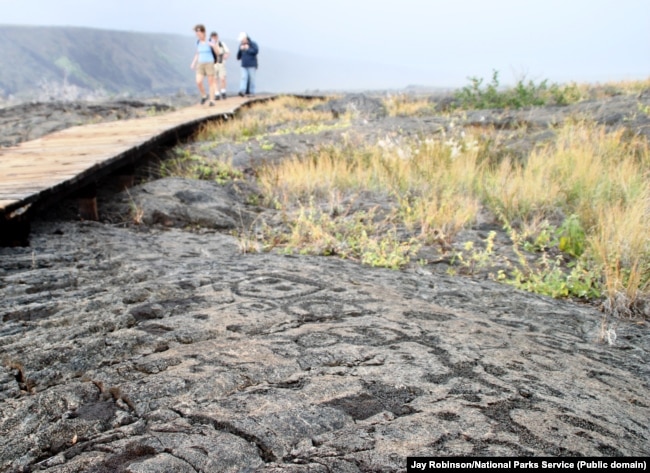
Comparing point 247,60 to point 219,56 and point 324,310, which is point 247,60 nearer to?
Answer: point 219,56

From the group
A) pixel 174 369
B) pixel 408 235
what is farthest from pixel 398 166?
pixel 174 369

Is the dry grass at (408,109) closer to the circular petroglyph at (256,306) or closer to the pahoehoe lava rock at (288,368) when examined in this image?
the pahoehoe lava rock at (288,368)

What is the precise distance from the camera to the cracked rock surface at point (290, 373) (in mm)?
1291

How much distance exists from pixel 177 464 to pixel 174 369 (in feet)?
1.83

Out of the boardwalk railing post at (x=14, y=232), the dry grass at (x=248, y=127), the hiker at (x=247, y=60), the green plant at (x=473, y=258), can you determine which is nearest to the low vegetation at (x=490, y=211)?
the green plant at (x=473, y=258)

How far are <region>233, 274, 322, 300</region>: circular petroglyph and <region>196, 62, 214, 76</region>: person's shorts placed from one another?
12.4 m

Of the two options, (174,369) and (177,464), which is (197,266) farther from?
(177,464)

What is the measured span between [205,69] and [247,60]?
4727 millimetres

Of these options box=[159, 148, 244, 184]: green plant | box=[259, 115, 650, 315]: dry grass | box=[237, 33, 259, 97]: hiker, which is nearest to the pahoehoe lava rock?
box=[259, 115, 650, 315]: dry grass

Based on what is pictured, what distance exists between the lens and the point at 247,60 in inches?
728

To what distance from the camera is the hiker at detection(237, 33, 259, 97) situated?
58.5 ft

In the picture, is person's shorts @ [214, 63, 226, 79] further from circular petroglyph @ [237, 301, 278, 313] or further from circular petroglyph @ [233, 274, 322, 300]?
circular petroglyph @ [237, 301, 278, 313]

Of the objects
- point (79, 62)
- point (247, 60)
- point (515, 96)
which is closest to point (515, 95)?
point (515, 96)

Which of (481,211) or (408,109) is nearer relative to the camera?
(481,211)
